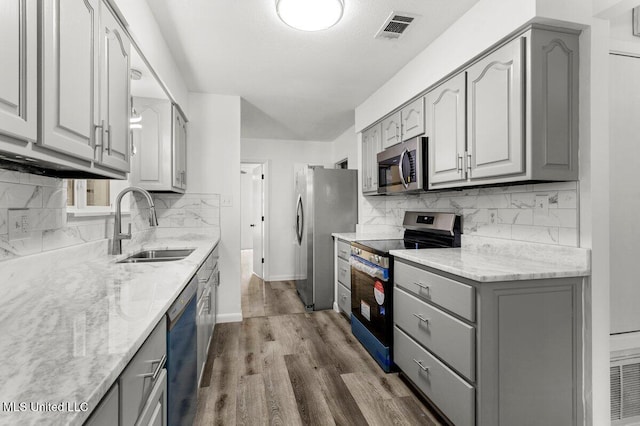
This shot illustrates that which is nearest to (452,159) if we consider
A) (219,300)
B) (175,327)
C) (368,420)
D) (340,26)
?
(340,26)

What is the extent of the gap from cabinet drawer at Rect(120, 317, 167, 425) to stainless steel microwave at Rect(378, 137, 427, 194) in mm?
2041

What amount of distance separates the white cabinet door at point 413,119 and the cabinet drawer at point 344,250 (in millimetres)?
1252

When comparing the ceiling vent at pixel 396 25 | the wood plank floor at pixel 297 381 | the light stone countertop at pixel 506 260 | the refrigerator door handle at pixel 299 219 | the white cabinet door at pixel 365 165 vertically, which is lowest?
the wood plank floor at pixel 297 381

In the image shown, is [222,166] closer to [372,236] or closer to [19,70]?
[372,236]

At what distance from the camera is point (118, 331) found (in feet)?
2.60

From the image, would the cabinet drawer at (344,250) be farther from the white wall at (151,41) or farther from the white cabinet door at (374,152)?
the white wall at (151,41)

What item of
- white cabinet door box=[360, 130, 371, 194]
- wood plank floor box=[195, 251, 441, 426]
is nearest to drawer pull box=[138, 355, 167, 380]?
wood plank floor box=[195, 251, 441, 426]

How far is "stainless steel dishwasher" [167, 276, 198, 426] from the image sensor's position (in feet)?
3.76

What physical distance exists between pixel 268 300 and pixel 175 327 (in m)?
3.09

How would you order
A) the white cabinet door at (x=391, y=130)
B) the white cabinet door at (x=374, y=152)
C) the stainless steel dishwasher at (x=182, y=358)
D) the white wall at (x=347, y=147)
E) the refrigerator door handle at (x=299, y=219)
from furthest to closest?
the white wall at (x=347, y=147) < the refrigerator door handle at (x=299, y=219) < the white cabinet door at (x=374, y=152) < the white cabinet door at (x=391, y=130) < the stainless steel dishwasher at (x=182, y=358)

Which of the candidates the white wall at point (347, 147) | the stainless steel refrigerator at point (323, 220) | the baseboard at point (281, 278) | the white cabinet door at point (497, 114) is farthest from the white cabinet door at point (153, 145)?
the baseboard at point (281, 278)

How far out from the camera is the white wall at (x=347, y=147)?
4594mm

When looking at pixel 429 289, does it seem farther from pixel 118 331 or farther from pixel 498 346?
pixel 118 331

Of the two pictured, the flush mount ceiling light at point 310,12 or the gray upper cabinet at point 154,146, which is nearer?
the flush mount ceiling light at point 310,12
